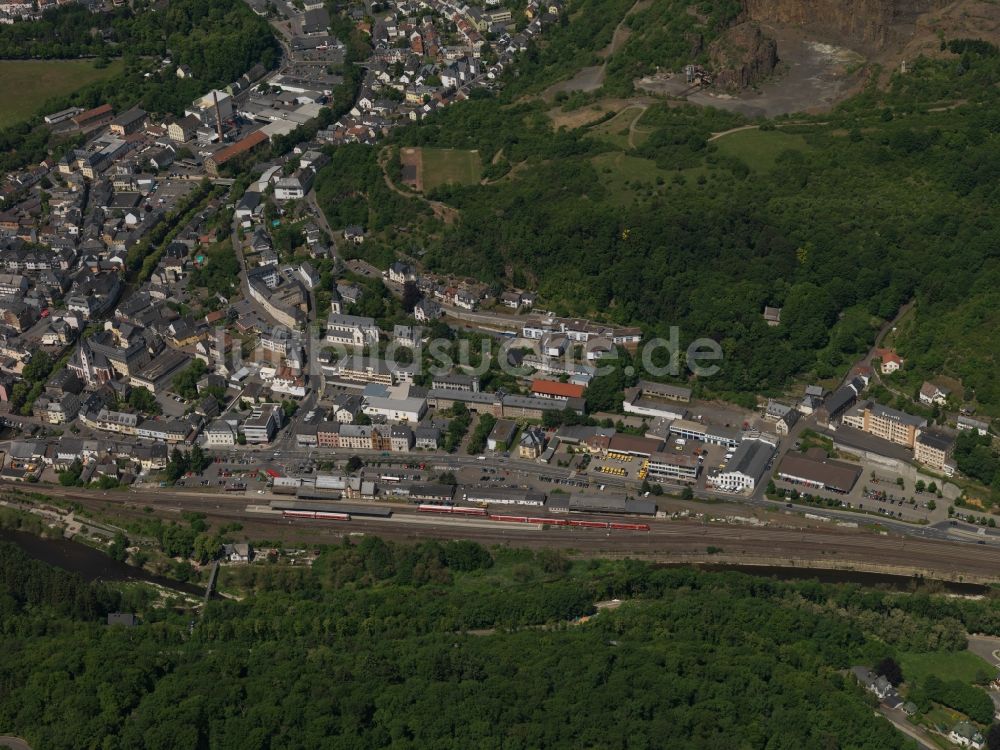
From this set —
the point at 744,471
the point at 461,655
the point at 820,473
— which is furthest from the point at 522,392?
the point at 461,655

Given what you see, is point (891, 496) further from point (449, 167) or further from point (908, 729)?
point (449, 167)

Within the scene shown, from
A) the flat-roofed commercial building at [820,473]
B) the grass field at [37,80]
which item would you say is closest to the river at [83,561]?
the flat-roofed commercial building at [820,473]

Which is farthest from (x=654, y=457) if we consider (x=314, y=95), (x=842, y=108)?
(x=314, y=95)

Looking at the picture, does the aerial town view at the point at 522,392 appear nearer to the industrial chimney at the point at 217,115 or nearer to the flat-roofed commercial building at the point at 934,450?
the flat-roofed commercial building at the point at 934,450

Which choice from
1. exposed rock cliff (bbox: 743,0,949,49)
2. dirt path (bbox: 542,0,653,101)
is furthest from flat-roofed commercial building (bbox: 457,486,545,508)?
exposed rock cliff (bbox: 743,0,949,49)

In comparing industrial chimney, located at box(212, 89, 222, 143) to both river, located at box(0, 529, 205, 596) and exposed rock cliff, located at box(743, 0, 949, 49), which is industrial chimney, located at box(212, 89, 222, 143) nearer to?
exposed rock cliff, located at box(743, 0, 949, 49)
